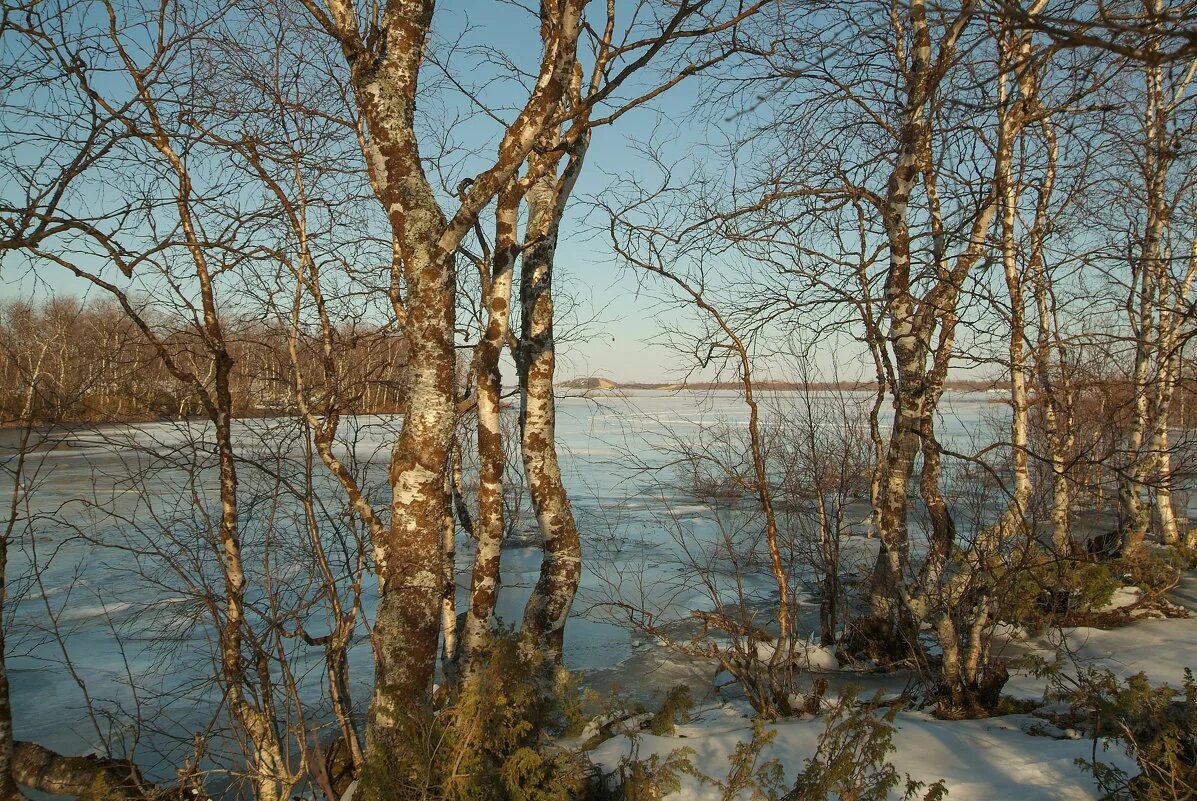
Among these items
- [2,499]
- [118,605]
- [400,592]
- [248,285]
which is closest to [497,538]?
[400,592]

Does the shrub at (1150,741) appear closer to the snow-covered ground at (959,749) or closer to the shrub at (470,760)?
the snow-covered ground at (959,749)

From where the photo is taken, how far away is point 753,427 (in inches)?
230

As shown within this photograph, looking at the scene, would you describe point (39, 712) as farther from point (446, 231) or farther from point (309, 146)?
point (446, 231)

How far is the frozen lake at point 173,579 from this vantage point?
4.83 m

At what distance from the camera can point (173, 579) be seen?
1054 cm

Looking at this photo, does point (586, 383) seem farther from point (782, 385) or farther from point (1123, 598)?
point (1123, 598)

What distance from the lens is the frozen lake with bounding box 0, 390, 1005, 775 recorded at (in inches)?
190

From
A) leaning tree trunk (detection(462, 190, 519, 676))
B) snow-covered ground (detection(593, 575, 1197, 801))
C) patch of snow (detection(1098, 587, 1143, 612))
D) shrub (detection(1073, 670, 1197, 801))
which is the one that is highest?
leaning tree trunk (detection(462, 190, 519, 676))

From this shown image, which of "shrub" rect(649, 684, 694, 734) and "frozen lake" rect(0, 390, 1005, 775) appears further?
"frozen lake" rect(0, 390, 1005, 775)

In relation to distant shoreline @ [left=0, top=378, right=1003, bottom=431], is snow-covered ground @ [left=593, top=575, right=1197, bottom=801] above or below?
below

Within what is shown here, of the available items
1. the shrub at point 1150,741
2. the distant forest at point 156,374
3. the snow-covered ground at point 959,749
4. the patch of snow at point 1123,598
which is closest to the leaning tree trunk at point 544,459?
the snow-covered ground at point 959,749

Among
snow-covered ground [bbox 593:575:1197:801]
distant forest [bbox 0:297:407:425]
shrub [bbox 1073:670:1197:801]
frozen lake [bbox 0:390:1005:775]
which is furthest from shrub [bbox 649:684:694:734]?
distant forest [bbox 0:297:407:425]

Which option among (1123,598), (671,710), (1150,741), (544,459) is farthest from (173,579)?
(1123,598)

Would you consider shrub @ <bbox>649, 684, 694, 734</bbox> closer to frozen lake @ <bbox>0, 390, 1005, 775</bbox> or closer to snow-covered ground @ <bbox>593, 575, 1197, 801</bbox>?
snow-covered ground @ <bbox>593, 575, 1197, 801</bbox>
